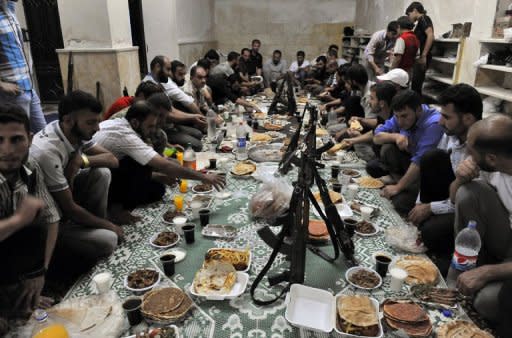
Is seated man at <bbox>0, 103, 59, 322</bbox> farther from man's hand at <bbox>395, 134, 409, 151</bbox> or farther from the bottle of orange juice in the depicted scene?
man's hand at <bbox>395, 134, 409, 151</bbox>

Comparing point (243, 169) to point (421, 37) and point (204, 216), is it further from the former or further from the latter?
point (421, 37)

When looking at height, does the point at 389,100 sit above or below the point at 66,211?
above

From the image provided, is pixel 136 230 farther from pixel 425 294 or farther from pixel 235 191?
pixel 425 294

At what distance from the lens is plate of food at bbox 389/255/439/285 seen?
6.19 ft

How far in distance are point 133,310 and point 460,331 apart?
1.44m

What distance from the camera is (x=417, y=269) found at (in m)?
1.96

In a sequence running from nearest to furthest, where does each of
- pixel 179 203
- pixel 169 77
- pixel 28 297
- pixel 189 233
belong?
pixel 28 297, pixel 189 233, pixel 179 203, pixel 169 77

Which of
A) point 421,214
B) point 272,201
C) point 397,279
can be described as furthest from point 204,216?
point 421,214

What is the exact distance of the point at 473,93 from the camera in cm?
241

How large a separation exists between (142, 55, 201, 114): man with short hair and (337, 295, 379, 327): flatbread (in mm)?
3468

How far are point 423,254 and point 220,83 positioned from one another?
5.19 meters

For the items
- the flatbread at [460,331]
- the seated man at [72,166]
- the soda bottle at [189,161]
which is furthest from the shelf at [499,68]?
the seated man at [72,166]

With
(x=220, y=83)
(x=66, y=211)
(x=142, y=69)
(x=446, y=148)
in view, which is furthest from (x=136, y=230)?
(x=142, y=69)

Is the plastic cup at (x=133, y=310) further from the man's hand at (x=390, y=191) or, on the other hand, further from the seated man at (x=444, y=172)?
the man's hand at (x=390, y=191)
